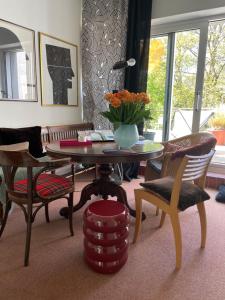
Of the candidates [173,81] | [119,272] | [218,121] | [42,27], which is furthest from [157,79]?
[119,272]

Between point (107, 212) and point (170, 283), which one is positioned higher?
point (107, 212)

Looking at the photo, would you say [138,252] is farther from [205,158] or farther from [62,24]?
[62,24]

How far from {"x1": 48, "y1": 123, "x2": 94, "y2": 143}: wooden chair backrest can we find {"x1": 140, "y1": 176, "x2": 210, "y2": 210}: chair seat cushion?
68.9 inches

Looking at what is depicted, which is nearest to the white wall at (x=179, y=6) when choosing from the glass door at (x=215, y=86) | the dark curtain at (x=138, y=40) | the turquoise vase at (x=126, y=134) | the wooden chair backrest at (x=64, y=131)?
the dark curtain at (x=138, y=40)

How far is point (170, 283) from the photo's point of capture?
4.85 feet

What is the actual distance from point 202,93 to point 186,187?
2.11 meters

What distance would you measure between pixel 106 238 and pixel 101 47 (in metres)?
2.97

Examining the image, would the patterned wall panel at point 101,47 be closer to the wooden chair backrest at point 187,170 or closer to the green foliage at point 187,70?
the green foliage at point 187,70

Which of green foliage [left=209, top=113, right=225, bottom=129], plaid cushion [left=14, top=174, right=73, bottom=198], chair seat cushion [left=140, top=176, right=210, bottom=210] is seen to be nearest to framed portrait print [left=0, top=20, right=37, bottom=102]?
plaid cushion [left=14, top=174, right=73, bottom=198]

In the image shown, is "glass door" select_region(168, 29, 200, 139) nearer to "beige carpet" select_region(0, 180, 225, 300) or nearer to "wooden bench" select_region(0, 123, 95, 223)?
"wooden bench" select_region(0, 123, 95, 223)

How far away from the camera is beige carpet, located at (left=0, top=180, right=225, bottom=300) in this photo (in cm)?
140

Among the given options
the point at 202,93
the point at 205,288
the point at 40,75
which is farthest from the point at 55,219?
the point at 202,93

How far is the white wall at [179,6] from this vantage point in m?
3.00

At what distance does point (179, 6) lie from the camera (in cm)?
319
